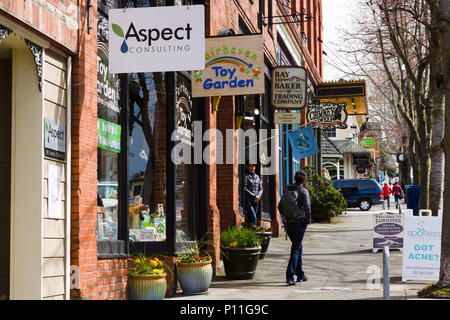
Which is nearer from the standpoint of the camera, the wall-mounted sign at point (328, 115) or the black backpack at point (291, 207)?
the black backpack at point (291, 207)

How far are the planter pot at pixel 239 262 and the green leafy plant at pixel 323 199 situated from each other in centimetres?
1273

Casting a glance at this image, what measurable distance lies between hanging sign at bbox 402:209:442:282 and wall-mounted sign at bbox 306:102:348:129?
12096mm

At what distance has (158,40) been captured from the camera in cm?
731

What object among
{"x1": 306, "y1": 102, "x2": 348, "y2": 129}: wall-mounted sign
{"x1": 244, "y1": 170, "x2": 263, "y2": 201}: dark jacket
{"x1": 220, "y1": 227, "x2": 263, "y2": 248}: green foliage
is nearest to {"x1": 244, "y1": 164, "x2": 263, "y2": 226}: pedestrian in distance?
{"x1": 244, "y1": 170, "x2": 263, "y2": 201}: dark jacket

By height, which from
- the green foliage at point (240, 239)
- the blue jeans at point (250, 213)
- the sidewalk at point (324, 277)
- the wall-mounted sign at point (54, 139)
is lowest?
the sidewalk at point (324, 277)

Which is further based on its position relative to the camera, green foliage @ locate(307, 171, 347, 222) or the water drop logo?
green foliage @ locate(307, 171, 347, 222)

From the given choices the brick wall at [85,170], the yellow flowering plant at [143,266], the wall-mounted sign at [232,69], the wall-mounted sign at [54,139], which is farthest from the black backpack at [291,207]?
the wall-mounted sign at [54,139]

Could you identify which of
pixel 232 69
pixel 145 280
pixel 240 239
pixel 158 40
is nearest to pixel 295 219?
pixel 240 239

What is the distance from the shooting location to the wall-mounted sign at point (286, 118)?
1764 cm

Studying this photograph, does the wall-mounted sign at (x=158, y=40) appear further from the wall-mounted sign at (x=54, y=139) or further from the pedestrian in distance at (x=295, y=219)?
the pedestrian in distance at (x=295, y=219)

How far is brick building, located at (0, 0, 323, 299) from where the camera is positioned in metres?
6.66

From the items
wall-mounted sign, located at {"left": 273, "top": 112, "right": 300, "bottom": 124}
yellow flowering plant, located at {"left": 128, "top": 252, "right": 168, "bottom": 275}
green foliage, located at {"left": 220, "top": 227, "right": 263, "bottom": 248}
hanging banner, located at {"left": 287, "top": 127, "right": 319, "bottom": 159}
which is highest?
wall-mounted sign, located at {"left": 273, "top": 112, "right": 300, "bottom": 124}

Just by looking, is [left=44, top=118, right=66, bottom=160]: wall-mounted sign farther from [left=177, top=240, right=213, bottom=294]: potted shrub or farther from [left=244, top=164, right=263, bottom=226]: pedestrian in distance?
[left=244, top=164, right=263, bottom=226]: pedestrian in distance

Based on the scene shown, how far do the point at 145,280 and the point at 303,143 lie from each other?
12.2m
